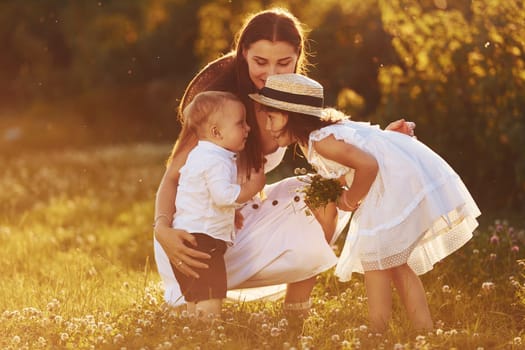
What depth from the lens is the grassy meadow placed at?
15.7 feet

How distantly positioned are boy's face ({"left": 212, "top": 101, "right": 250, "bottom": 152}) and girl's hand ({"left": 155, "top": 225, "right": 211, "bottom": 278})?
0.61 meters

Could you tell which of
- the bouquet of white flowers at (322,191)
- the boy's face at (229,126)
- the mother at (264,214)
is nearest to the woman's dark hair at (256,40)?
the mother at (264,214)

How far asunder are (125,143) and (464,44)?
14.5 metres

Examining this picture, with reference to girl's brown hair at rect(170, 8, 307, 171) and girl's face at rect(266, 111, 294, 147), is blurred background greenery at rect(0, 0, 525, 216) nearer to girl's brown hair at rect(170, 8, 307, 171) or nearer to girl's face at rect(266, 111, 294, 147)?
girl's brown hair at rect(170, 8, 307, 171)

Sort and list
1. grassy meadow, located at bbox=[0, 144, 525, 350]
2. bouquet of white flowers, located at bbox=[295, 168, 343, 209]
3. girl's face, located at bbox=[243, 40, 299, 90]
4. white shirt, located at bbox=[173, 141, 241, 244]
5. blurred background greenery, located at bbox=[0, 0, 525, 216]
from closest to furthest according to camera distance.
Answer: grassy meadow, located at bbox=[0, 144, 525, 350], bouquet of white flowers, located at bbox=[295, 168, 343, 209], white shirt, located at bbox=[173, 141, 241, 244], girl's face, located at bbox=[243, 40, 299, 90], blurred background greenery, located at bbox=[0, 0, 525, 216]

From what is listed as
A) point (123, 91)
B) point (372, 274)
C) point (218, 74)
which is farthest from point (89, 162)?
point (372, 274)

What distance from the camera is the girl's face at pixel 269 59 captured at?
5.79 metres

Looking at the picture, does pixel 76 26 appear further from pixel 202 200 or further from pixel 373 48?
pixel 202 200

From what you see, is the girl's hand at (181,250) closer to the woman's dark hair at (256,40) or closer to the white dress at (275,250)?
the white dress at (275,250)

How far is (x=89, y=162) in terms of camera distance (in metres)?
17.0

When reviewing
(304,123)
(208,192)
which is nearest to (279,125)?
(304,123)

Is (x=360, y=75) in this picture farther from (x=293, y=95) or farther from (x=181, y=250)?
(x=181, y=250)

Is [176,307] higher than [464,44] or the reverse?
the reverse

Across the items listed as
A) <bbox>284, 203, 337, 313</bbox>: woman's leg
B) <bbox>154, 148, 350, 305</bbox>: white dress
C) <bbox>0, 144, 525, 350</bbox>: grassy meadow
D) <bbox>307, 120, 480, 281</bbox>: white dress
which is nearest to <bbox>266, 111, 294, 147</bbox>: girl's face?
<bbox>307, 120, 480, 281</bbox>: white dress
